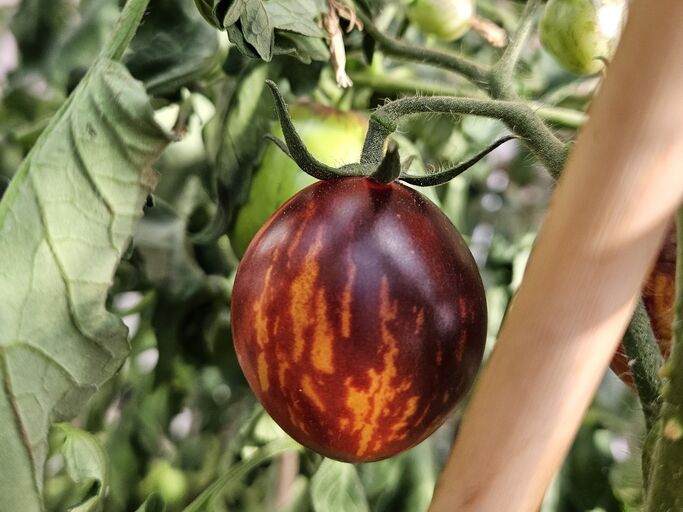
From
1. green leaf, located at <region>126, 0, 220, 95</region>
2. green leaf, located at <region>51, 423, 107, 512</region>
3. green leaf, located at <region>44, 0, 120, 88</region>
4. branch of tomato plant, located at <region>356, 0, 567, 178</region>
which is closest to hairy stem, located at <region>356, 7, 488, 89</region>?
branch of tomato plant, located at <region>356, 0, 567, 178</region>

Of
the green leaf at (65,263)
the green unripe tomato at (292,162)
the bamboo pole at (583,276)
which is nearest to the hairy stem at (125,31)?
the green leaf at (65,263)

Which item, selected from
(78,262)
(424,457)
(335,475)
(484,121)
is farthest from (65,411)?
(484,121)

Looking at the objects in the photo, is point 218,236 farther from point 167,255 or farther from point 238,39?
point 238,39

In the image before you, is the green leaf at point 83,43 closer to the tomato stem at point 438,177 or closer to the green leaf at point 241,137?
the green leaf at point 241,137

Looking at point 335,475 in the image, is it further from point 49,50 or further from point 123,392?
point 49,50

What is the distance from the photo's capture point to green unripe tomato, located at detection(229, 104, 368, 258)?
1.94 ft

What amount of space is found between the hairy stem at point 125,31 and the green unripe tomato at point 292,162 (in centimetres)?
14

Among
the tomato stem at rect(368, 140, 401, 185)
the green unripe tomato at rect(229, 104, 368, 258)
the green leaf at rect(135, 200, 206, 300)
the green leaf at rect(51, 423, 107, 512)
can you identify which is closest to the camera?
the tomato stem at rect(368, 140, 401, 185)

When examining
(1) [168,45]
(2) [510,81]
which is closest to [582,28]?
(2) [510,81]

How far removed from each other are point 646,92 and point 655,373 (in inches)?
7.3

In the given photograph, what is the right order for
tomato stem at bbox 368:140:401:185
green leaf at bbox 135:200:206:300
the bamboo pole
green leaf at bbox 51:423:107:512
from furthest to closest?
green leaf at bbox 135:200:206:300
green leaf at bbox 51:423:107:512
tomato stem at bbox 368:140:401:185
the bamboo pole

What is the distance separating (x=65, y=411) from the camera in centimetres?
45

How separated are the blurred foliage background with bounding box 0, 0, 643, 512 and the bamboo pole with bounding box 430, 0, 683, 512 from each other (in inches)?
13.2

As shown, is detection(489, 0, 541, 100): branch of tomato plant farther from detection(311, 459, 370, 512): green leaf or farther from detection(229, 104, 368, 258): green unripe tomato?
detection(311, 459, 370, 512): green leaf
